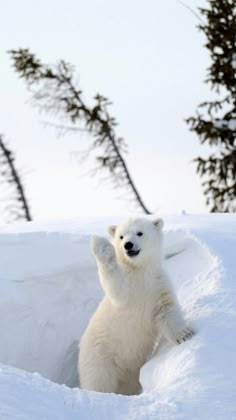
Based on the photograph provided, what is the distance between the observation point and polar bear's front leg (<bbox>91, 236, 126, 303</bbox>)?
662cm

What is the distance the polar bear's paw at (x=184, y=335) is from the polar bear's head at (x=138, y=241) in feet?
2.18

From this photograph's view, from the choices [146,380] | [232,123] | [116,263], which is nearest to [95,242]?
[116,263]

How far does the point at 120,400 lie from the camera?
5.40 m

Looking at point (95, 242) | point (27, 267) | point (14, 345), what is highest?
point (95, 242)

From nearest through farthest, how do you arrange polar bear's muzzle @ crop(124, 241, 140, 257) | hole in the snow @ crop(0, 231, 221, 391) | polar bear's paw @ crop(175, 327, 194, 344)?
polar bear's paw @ crop(175, 327, 194, 344)
polar bear's muzzle @ crop(124, 241, 140, 257)
hole in the snow @ crop(0, 231, 221, 391)

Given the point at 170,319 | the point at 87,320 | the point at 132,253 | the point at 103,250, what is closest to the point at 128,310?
the point at 170,319

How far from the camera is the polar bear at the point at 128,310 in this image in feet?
22.4

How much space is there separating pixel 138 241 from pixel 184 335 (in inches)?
31.8

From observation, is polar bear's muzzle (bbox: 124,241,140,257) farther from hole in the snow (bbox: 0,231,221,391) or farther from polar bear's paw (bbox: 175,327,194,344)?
hole in the snow (bbox: 0,231,221,391)

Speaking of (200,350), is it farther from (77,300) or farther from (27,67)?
(27,67)

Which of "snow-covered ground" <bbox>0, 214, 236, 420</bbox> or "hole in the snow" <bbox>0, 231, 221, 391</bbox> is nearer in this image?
"snow-covered ground" <bbox>0, 214, 236, 420</bbox>

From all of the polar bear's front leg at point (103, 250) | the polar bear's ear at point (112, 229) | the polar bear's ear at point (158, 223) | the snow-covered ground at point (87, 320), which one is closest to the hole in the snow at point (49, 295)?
the snow-covered ground at point (87, 320)

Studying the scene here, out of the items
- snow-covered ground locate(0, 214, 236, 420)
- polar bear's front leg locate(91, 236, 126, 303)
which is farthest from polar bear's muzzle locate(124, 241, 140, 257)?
snow-covered ground locate(0, 214, 236, 420)

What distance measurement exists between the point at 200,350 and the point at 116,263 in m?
1.02
